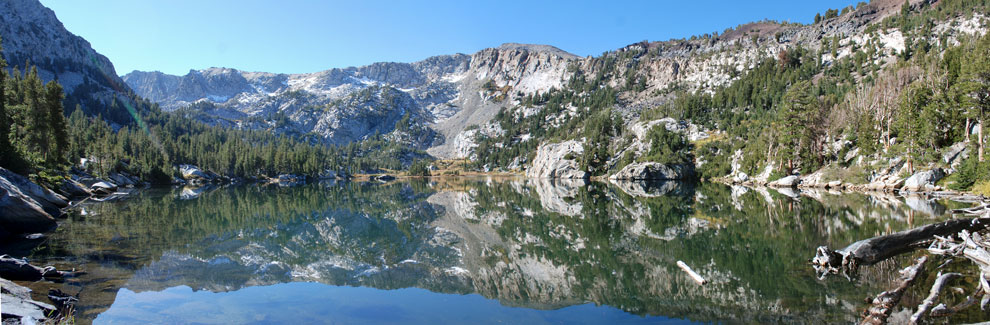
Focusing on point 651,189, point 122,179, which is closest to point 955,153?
point 651,189

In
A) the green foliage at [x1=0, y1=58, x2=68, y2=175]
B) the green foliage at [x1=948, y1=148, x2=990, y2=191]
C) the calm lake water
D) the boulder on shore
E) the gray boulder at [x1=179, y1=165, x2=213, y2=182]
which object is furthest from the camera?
the gray boulder at [x1=179, y1=165, x2=213, y2=182]

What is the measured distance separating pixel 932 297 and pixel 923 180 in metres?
45.7

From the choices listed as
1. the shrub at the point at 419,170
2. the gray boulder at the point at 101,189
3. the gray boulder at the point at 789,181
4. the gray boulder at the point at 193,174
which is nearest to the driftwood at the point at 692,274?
the gray boulder at the point at 789,181

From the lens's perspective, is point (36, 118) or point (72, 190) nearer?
point (72, 190)

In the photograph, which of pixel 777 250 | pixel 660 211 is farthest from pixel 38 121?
pixel 777 250

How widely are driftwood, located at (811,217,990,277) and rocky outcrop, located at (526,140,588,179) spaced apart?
104 meters

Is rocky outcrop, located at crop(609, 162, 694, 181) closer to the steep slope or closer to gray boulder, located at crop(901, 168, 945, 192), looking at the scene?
gray boulder, located at crop(901, 168, 945, 192)

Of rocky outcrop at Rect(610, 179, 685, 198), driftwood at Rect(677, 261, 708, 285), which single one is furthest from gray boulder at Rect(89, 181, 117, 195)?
driftwood at Rect(677, 261, 708, 285)

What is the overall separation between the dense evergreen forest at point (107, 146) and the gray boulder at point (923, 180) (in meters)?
81.8

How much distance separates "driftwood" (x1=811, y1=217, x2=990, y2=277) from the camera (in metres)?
12.7

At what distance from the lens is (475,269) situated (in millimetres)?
15242

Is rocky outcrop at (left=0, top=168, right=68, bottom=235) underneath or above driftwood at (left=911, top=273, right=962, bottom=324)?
above

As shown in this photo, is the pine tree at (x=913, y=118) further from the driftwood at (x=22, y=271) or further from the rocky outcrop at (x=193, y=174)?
the rocky outcrop at (x=193, y=174)

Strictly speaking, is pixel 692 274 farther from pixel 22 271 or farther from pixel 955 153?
pixel 955 153
